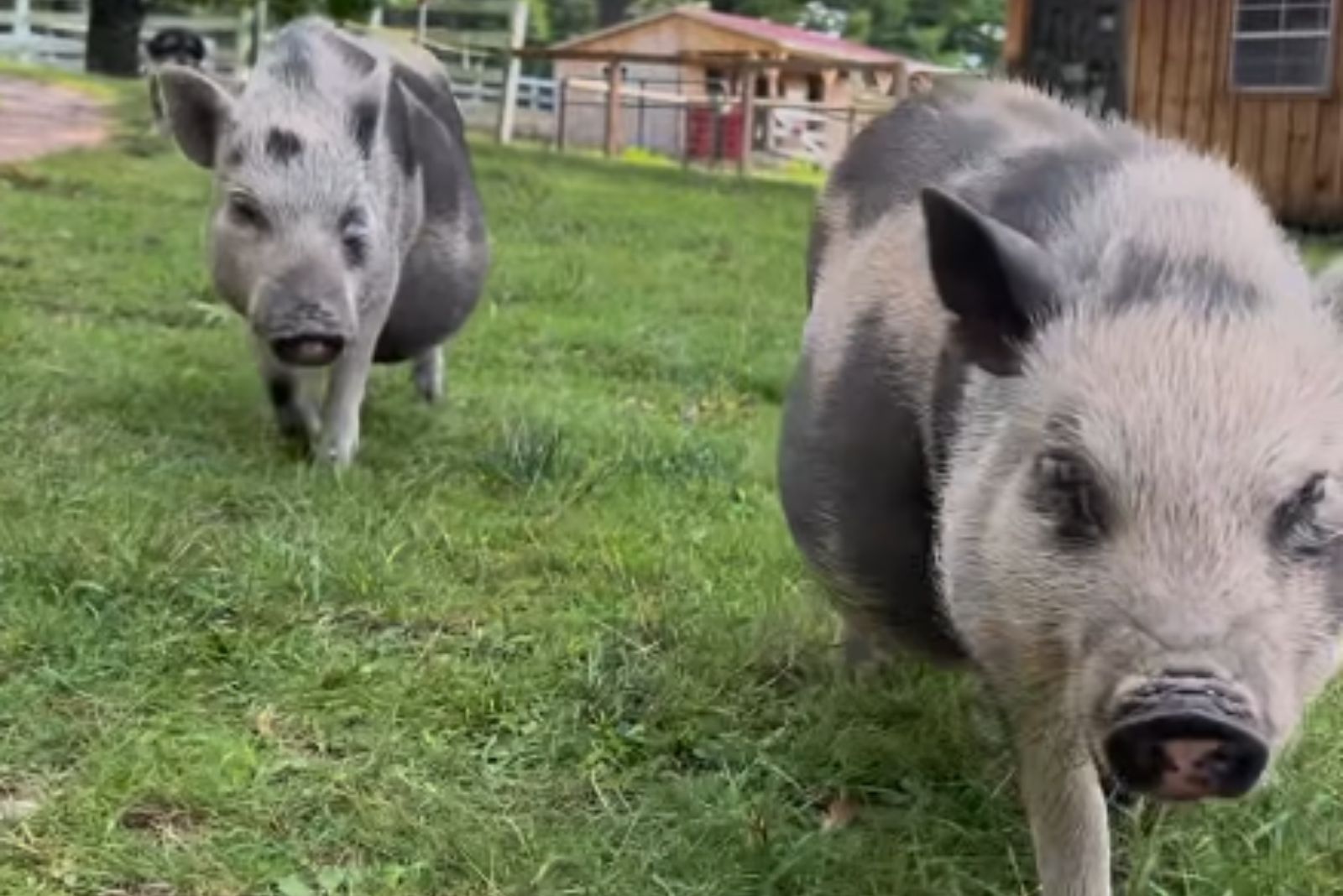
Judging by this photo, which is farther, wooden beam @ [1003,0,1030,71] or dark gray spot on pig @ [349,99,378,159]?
wooden beam @ [1003,0,1030,71]

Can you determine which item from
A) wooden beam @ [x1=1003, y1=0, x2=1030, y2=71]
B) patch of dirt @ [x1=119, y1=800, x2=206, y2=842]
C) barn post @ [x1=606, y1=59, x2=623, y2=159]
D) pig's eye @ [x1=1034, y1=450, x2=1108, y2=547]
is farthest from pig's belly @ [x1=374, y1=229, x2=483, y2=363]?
barn post @ [x1=606, y1=59, x2=623, y2=159]

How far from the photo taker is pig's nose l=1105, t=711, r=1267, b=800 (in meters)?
2.28

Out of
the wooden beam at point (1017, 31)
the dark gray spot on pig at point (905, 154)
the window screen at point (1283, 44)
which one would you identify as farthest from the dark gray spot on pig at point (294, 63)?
the window screen at point (1283, 44)

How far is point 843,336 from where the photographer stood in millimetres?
3459

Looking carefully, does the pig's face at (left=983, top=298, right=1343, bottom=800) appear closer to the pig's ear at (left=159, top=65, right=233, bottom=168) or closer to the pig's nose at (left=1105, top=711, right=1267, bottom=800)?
the pig's nose at (left=1105, top=711, right=1267, bottom=800)

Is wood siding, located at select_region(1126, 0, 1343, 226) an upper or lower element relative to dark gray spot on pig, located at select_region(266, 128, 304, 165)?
upper

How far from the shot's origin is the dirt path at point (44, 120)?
52.0 ft

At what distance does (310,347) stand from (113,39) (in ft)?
70.6

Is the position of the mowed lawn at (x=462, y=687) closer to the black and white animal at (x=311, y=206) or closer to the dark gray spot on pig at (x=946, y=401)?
the black and white animal at (x=311, y=206)

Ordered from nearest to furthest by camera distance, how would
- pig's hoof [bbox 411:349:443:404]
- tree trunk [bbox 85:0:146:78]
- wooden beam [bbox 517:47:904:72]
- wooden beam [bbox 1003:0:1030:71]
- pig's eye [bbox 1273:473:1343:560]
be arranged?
pig's eye [bbox 1273:473:1343:560]
pig's hoof [bbox 411:349:443:404]
wooden beam [bbox 1003:0:1030:71]
wooden beam [bbox 517:47:904:72]
tree trunk [bbox 85:0:146:78]

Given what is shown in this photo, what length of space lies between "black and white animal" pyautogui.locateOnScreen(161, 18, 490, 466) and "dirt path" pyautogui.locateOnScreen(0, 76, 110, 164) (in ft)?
28.0

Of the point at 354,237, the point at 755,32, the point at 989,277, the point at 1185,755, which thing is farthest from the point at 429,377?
the point at 755,32

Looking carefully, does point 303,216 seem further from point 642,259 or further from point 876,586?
point 642,259

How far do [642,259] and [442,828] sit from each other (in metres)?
8.69
